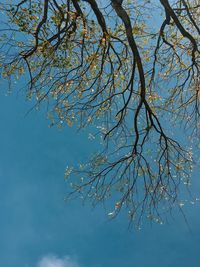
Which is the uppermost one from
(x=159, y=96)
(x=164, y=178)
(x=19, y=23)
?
(x=19, y=23)

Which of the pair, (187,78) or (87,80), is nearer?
(87,80)

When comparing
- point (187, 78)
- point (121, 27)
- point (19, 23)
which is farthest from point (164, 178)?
point (19, 23)

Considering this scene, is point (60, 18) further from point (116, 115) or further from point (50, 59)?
point (116, 115)

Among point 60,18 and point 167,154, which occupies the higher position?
point 60,18

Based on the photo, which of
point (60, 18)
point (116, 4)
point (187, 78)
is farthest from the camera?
point (187, 78)

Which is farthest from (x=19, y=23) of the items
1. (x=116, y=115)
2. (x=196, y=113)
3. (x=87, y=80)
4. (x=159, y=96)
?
(x=196, y=113)

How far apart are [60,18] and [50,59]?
3.34 ft

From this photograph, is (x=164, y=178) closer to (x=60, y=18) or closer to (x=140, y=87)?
(x=140, y=87)

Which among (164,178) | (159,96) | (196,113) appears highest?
(159,96)

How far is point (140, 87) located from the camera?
11492mm

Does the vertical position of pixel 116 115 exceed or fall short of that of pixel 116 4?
it falls short

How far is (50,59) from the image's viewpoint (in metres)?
11.3

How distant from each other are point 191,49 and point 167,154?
294 centimetres

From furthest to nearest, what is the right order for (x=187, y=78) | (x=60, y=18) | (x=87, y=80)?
(x=187, y=78) → (x=87, y=80) → (x=60, y=18)
